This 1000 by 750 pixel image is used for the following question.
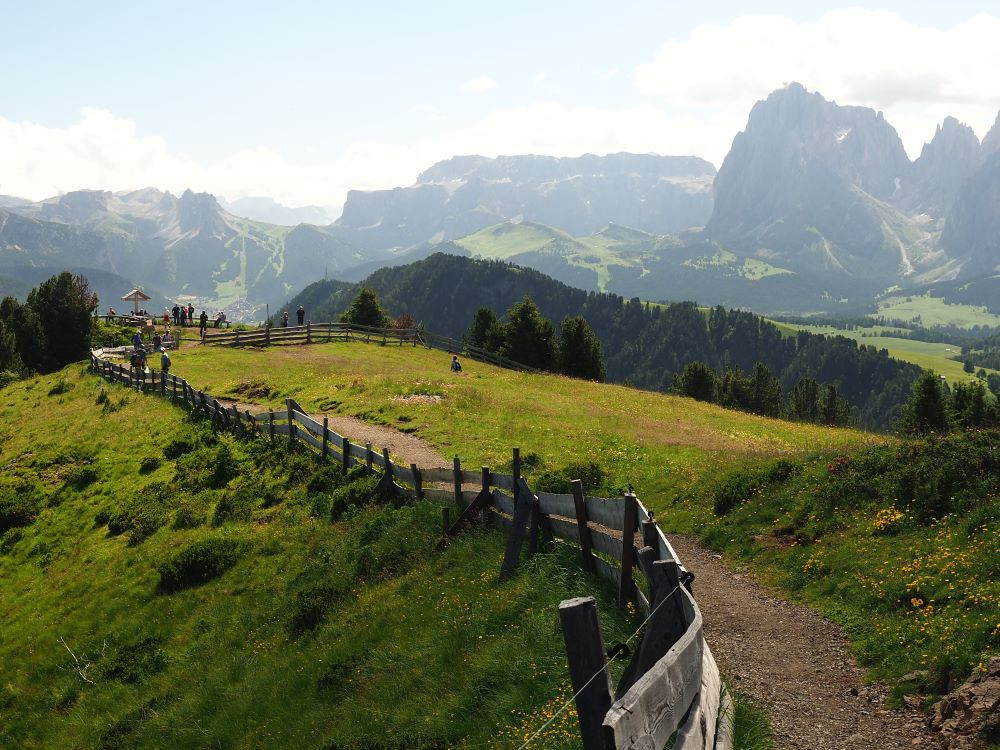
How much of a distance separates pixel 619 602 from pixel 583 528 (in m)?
1.55

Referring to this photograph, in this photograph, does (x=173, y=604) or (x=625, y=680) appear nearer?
(x=625, y=680)

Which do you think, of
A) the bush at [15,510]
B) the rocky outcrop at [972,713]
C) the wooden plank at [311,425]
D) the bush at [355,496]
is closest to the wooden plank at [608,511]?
the rocky outcrop at [972,713]

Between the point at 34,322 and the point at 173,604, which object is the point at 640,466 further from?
the point at 34,322

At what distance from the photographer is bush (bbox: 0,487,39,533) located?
29281mm

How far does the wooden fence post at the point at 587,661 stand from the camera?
5754mm

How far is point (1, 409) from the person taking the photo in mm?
47438

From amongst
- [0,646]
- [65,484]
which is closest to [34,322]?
[65,484]

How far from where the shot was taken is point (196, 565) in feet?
71.9

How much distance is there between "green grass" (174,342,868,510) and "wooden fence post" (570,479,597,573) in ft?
33.9

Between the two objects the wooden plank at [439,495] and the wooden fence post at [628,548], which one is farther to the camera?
the wooden plank at [439,495]

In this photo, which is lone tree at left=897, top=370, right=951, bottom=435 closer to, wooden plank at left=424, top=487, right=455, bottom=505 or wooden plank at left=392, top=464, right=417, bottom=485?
wooden plank at left=392, top=464, right=417, bottom=485

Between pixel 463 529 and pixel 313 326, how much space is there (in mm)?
54736

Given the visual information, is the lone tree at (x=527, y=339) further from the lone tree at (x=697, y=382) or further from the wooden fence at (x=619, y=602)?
the wooden fence at (x=619, y=602)

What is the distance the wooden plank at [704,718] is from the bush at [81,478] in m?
31.9
